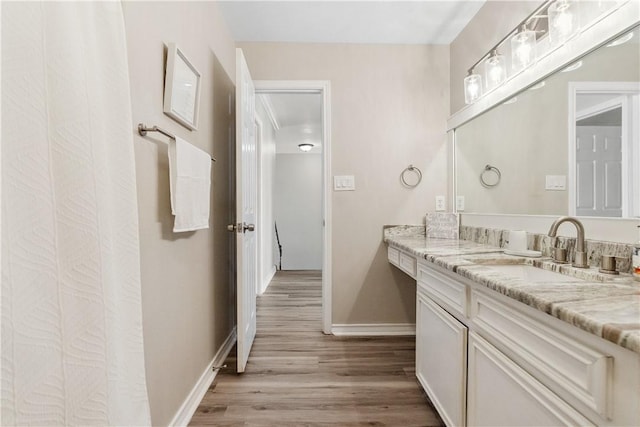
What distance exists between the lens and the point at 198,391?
5.36ft

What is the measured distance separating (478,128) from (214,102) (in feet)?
5.92

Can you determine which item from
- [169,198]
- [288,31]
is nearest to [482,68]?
[288,31]

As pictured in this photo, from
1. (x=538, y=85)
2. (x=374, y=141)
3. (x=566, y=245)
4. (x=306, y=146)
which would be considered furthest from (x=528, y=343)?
(x=306, y=146)

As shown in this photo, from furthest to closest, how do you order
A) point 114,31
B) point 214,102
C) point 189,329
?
point 214,102
point 189,329
point 114,31

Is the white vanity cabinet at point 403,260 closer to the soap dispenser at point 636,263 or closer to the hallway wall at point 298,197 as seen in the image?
the soap dispenser at point 636,263

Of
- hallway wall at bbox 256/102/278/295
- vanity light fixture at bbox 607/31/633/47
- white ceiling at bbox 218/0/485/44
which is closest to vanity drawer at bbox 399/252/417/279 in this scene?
vanity light fixture at bbox 607/31/633/47

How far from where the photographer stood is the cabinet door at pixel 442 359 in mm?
1231

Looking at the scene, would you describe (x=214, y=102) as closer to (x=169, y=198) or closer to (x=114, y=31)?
(x=169, y=198)

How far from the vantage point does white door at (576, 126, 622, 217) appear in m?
1.13

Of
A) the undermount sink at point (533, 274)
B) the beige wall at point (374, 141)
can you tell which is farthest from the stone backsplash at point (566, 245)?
the beige wall at point (374, 141)

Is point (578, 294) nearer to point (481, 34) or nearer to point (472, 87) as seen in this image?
point (472, 87)

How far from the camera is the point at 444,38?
2.43 m

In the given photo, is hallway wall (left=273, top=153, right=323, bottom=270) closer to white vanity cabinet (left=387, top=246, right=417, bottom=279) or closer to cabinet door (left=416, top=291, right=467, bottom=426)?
white vanity cabinet (left=387, top=246, right=417, bottom=279)

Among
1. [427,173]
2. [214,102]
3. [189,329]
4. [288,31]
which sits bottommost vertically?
[189,329]
